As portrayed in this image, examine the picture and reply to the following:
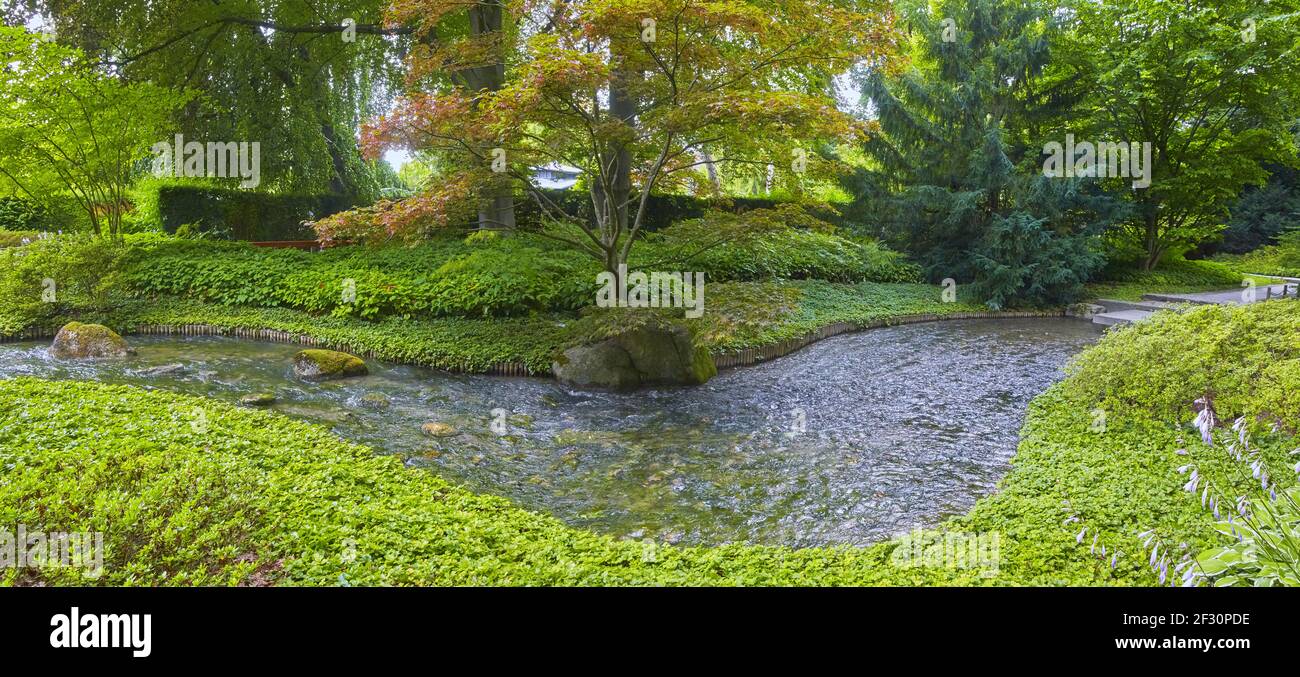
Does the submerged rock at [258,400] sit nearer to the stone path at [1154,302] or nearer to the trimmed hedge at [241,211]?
the trimmed hedge at [241,211]

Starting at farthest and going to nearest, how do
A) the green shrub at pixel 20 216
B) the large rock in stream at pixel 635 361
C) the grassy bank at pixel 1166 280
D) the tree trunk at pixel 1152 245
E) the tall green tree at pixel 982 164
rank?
the tree trunk at pixel 1152 245, the green shrub at pixel 20 216, the grassy bank at pixel 1166 280, the tall green tree at pixel 982 164, the large rock in stream at pixel 635 361

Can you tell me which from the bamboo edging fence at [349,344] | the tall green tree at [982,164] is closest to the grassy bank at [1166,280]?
the tall green tree at [982,164]

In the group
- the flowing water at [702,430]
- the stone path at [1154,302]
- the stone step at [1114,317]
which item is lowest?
the flowing water at [702,430]

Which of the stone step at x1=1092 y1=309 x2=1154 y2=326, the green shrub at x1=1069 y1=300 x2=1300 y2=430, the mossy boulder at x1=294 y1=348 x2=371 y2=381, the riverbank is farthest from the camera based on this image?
the stone step at x1=1092 y1=309 x2=1154 y2=326

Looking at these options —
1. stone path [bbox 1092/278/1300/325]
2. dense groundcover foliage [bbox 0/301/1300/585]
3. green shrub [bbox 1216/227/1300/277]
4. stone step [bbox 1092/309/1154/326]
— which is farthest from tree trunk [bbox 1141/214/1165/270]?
dense groundcover foliage [bbox 0/301/1300/585]

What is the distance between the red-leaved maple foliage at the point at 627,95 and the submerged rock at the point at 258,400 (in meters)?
2.44

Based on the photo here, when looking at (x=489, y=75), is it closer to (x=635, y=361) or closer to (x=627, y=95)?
(x=627, y=95)

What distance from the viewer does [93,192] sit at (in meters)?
13.0

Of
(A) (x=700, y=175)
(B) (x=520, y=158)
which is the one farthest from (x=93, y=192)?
(A) (x=700, y=175)

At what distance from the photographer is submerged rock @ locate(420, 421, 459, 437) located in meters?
6.74

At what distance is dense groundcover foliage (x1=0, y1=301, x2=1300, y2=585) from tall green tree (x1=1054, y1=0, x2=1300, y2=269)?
1317 cm

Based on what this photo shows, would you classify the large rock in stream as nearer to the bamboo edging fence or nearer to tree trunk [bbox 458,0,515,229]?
the bamboo edging fence

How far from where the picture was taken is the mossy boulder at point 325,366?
850 centimetres

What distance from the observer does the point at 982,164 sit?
16.1 meters
